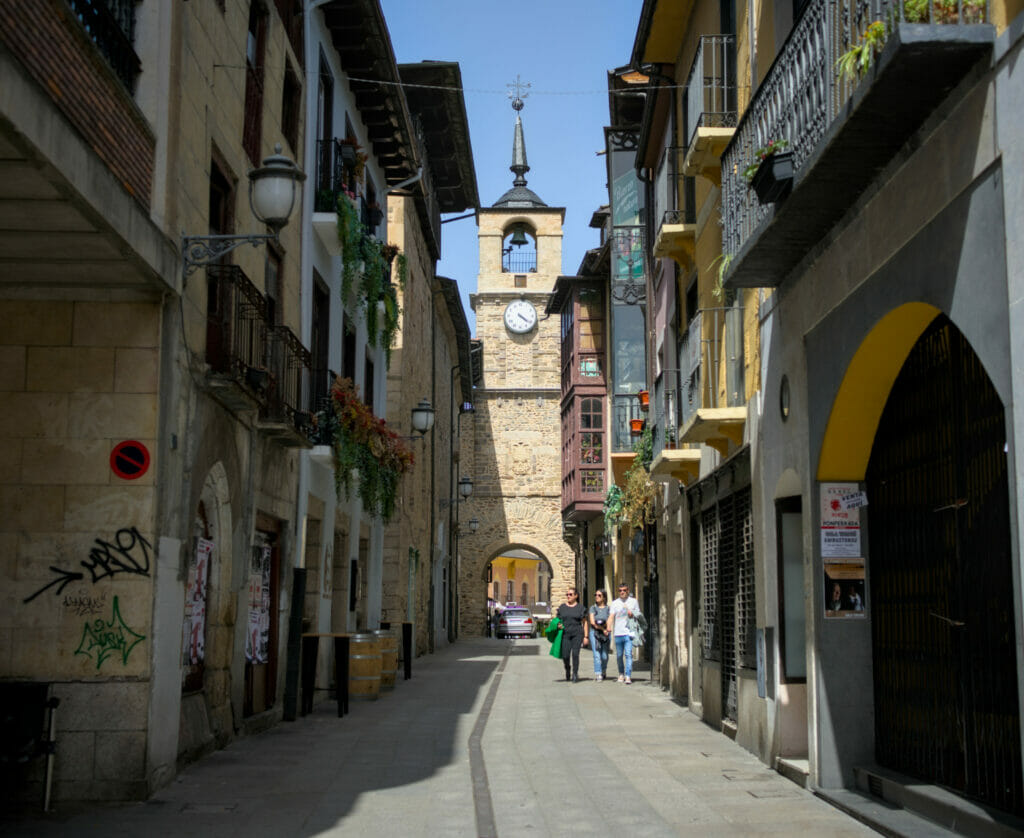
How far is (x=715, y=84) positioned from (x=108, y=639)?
329 inches

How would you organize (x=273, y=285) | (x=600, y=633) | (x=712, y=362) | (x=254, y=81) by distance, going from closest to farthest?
(x=254, y=81), (x=273, y=285), (x=712, y=362), (x=600, y=633)

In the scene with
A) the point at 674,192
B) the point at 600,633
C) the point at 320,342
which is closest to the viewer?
the point at 320,342

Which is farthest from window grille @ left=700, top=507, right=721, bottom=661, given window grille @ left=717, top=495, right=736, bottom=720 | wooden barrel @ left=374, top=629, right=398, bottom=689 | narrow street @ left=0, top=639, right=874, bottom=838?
wooden barrel @ left=374, top=629, right=398, bottom=689

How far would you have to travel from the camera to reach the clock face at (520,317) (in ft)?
169

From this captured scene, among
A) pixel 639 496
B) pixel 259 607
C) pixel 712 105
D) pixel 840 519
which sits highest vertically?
pixel 712 105

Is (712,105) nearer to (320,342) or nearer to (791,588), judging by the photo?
(791,588)

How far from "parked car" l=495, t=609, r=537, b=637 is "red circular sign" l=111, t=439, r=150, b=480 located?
43515mm

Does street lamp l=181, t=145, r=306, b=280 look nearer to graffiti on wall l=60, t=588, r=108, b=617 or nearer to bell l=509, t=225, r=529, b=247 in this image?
graffiti on wall l=60, t=588, r=108, b=617

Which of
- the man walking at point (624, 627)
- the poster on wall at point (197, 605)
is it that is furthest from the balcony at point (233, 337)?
the man walking at point (624, 627)

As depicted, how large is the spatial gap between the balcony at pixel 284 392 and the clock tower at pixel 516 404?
35.0 m

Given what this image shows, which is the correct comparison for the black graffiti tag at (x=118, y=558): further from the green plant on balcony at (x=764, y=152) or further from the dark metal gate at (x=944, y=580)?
the dark metal gate at (x=944, y=580)

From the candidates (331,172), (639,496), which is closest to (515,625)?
(639,496)

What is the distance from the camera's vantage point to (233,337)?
38.2ft

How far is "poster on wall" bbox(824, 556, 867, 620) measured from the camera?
9312 millimetres
